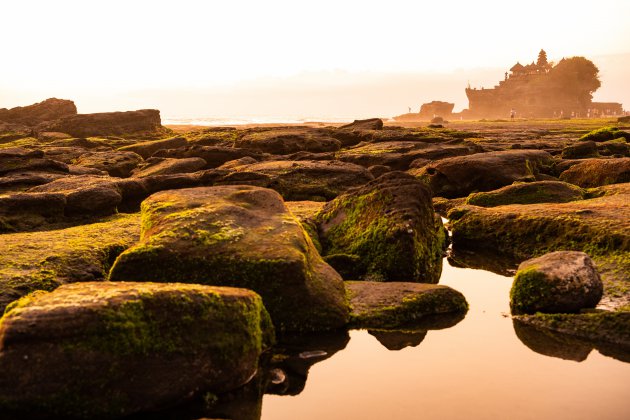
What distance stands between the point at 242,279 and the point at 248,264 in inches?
8.3

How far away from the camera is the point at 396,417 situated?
5117 millimetres

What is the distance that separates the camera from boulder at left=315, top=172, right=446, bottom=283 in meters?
9.45

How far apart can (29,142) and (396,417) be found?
38.5 m

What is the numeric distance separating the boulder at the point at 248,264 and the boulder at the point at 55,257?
1226 mm

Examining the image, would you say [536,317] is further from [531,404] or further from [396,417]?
[396,417]

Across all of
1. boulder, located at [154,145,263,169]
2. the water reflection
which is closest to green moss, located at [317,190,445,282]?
the water reflection

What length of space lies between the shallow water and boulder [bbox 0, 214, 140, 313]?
410cm

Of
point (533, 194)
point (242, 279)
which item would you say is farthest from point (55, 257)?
point (533, 194)

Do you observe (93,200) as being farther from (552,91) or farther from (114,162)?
(552,91)

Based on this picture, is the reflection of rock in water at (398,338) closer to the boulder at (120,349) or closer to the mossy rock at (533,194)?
the boulder at (120,349)

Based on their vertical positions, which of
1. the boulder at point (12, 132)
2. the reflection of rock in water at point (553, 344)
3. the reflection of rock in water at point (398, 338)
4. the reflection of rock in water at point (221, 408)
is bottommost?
the boulder at point (12, 132)

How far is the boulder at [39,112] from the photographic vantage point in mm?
51719

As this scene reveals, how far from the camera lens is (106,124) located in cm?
4416

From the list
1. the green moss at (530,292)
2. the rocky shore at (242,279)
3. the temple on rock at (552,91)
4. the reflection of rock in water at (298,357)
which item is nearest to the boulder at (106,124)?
the rocky shore at (242,279)
